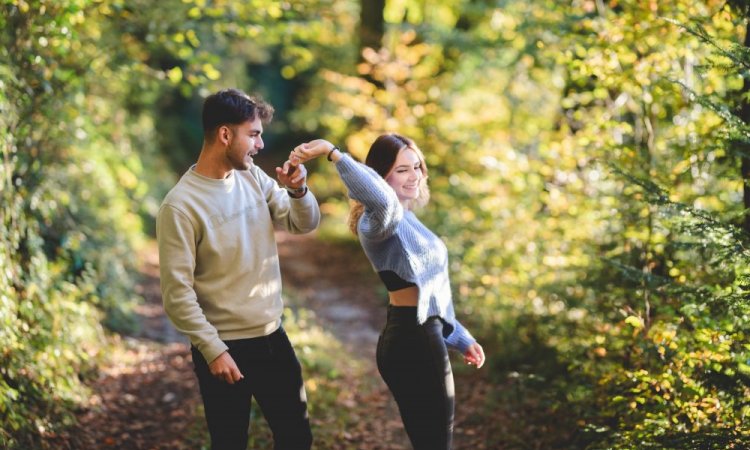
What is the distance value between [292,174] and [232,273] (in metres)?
0.50

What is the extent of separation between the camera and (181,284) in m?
2.62

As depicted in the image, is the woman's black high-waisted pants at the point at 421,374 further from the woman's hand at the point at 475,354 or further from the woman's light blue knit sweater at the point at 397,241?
the woman's hand at the point at 475,354

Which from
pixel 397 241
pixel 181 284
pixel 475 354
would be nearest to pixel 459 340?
pixel 475 354

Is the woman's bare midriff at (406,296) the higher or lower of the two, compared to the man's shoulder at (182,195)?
lower

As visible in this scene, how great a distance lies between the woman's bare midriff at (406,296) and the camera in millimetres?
2818

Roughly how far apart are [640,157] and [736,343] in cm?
160

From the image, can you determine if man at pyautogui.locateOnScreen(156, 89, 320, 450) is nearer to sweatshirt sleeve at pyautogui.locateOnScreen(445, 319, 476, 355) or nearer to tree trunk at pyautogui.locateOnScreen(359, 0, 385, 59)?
sweatshirt sleeve at pyautogui.locateOnScreen(445, 319, 476, 355)

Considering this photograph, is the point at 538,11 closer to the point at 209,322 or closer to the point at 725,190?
the point at 725,190

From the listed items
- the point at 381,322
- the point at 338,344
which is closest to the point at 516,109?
the point at 381,322

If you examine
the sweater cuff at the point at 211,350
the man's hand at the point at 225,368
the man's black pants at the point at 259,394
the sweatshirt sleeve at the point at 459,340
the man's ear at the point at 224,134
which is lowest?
the man's black pants at the point at 259,394

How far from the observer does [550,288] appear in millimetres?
5262

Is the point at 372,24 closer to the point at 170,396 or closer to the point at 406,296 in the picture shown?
the point at 170,396

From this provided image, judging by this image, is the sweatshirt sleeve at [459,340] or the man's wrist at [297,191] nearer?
the man's wrist at [297,191]

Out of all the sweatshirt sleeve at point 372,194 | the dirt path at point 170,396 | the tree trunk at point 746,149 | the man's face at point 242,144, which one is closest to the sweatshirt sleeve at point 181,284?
the man's face at point 242,144
